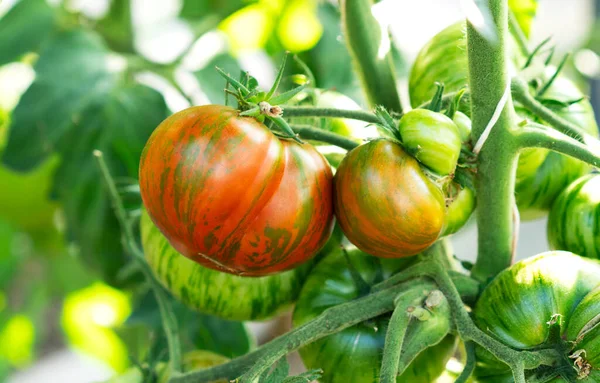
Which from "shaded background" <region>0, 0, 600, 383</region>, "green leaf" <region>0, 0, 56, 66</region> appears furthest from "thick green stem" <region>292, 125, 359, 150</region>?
"green leaf" <region>0, 0, 56, 66</region>

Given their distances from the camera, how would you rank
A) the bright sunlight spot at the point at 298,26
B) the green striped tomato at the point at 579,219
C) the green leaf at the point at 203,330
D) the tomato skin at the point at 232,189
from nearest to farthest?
the tomato skin at the point at 232,189 → the green striped tomato at the point at 579,219 → the green leaf at the point at 203,330 → the bright sunlight spot at the point at 298,26

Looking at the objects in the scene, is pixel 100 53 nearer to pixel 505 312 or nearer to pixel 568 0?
pixel 505 312

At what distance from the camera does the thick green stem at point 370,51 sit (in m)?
0.52

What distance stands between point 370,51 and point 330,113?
0.44ft

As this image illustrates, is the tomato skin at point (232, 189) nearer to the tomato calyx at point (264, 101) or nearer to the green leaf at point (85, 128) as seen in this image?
the tomato calyx at point (264, 101)

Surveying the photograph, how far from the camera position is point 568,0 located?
77.4 inches

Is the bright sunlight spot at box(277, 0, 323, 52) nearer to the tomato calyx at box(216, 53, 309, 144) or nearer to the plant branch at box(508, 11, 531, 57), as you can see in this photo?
the plant branch at box(508, 11, 531, 57)

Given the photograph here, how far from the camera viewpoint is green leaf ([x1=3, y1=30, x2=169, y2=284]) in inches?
29.5

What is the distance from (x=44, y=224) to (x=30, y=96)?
0.32 metres

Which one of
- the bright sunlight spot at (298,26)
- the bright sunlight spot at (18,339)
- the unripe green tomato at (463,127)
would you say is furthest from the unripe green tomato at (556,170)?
the bright sunlight spot at (18,339)

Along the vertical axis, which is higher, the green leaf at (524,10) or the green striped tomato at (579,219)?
the green leaf at (524,10)

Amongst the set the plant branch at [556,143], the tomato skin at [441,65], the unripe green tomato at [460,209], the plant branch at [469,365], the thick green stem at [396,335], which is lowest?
the plant branch at [469,365]

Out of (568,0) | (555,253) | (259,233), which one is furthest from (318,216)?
(568,0)

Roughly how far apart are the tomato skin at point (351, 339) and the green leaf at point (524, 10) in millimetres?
251
